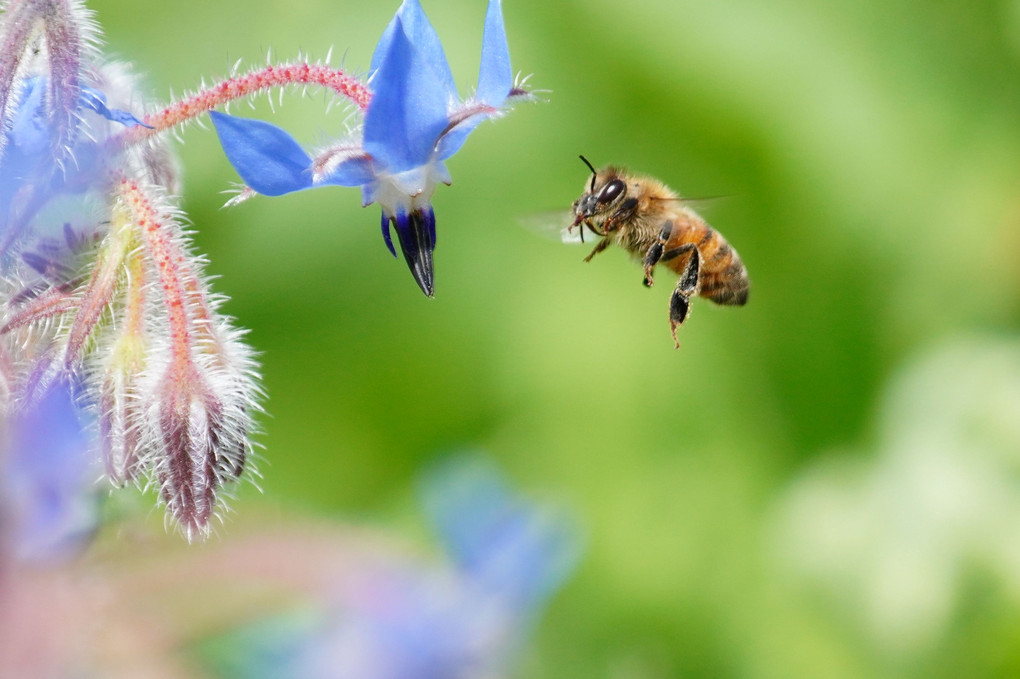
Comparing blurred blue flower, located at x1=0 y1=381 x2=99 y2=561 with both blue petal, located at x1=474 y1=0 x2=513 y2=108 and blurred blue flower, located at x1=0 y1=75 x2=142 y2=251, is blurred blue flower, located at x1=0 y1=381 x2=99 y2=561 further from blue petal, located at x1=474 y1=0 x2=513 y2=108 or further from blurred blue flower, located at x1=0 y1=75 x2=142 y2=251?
blue petal, located at x1=474 y1=0 x2=513 y2=108

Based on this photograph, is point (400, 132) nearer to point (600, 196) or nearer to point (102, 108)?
point (102, 108)

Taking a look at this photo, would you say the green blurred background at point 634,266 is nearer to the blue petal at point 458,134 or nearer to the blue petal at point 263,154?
the blue petal at point 458,134

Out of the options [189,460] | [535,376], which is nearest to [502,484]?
[535,376]

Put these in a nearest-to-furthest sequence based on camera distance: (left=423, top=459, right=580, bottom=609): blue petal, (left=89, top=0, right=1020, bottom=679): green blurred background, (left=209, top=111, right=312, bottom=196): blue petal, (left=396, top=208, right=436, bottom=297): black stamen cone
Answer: (left=209, top=111, right=312, bottom=196): blue petal, (left=396, top=208, right=436, bottom=297): black stamen cone, (left=423, top=459, right=580, bottom=609): blue petal, (left=89, top=0, right=1020, bottom=679): green blurred background

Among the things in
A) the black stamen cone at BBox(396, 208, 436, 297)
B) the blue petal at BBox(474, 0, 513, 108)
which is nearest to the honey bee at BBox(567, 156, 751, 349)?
the black stamen cone at BBox(396, 208, 436, 297)

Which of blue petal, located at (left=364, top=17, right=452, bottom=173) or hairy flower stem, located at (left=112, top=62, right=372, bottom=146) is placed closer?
blue petal, located at (left=364, top=17, right=452, bottom=173)

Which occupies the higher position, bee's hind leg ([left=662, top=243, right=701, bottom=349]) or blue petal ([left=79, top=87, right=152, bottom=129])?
bee's hind leg ([left=662, top=243, right=701, bottom=349])
